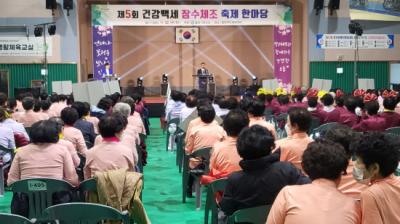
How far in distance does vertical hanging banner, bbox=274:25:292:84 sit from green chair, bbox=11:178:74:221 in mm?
12948

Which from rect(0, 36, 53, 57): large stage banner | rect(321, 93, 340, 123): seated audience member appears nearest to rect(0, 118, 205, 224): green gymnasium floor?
rect(321, 93, 340, 123): seated audience member

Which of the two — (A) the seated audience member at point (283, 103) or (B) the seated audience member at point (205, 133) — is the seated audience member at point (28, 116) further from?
(A) the seated audience member at point (283, 103)

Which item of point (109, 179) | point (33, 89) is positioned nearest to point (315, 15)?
point (33, 89)

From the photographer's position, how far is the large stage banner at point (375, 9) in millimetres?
15273

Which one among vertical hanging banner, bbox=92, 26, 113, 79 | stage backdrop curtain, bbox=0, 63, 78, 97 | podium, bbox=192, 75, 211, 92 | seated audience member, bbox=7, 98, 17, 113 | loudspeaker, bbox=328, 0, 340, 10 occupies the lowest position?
seated audience member, bbox=7, 98, 17, 113

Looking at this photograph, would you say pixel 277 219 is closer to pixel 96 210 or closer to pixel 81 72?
pixel 96 210

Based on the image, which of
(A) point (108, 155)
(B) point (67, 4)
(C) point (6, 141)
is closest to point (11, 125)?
(C) point (6, 141)

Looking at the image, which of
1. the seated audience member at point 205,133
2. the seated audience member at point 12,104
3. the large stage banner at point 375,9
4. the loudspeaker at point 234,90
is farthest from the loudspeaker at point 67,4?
the seated audience member at point 205,133

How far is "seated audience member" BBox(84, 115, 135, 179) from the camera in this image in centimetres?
367

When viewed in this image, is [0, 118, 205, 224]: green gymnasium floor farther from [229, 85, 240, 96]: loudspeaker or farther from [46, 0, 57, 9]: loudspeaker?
[229, 85, 240, 96]: loudspeaker

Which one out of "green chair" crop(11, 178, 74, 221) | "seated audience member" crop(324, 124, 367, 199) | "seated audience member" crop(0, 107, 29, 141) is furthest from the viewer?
"seated audience member" crop(0, 107, 29, 141)

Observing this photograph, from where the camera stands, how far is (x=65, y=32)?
1539cm

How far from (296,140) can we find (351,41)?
42.4ft

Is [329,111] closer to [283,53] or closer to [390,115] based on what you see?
[390,115]
